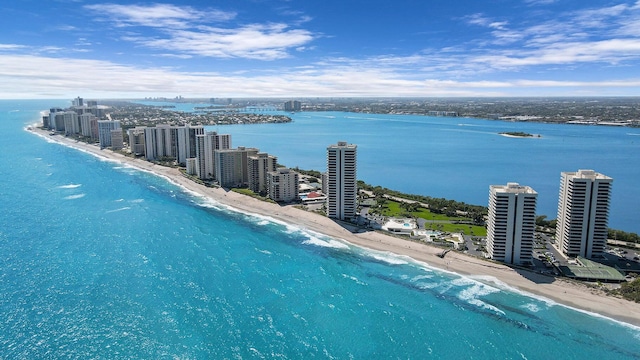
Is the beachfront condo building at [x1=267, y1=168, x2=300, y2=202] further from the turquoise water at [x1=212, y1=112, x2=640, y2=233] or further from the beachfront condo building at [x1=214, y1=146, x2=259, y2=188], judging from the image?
the turquoise water at [x1=212, y1=112, x2=640, y2=233]

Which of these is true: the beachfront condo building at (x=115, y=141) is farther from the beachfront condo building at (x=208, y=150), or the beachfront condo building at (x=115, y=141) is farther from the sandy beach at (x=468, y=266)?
the sandy beach at (x=468, y=266)

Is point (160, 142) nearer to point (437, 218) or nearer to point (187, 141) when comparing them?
point (187, 141)

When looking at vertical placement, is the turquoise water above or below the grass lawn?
above

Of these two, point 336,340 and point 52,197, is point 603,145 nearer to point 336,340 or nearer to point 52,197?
point 336,340

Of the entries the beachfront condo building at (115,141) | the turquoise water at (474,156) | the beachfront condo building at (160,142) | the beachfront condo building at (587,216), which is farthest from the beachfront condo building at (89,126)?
the beachfront condo building at (587,216)

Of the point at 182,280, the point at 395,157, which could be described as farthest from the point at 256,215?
the point at 395,157

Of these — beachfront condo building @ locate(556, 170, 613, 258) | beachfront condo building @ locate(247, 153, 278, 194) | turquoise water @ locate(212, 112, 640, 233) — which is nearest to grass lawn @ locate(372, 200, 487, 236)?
beachfront condo building @ locate(556, 170, 613, 258)

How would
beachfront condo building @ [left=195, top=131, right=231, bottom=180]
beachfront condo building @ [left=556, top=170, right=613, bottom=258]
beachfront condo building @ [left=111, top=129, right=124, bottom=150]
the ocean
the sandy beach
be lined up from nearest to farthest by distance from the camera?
the ocean < the sandy beach < beachfront condo building @ [left=556, top=170, right=613, bottom=258] < beachfront condo building @ [left=195, top=131, right=231, bottom=180] < beachfront condo building @ [left=111, top=129, right=124, bottom=150]
